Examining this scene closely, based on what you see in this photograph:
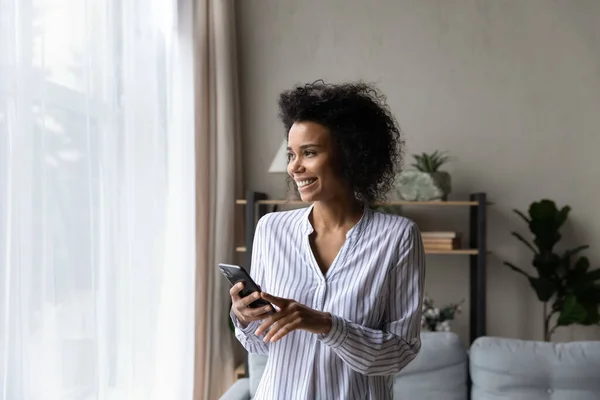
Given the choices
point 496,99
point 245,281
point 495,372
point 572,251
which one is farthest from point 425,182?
point 245,281

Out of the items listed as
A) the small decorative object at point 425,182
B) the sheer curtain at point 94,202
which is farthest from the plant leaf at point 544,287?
the sheer curtain at point 94,202

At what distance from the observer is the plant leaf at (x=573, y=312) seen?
2998 mm

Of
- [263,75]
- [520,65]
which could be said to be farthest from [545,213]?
[263,75]

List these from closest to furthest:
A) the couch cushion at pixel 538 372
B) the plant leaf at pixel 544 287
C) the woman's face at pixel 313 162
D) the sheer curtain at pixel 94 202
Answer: the woman's face at pixel 313 162
the sheer curtain at pixel 94 202
the couch cushion at pixel 538 372
the plant leaf at pixel 544 287

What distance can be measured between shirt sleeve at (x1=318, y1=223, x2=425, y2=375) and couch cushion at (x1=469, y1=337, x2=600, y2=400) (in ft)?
4.22

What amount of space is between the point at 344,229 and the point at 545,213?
210cm

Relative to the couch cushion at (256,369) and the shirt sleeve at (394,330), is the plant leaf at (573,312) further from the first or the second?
the shirt sleeve at (394,330)

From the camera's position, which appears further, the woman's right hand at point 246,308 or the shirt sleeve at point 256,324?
the shirt sleeve at point 256,324

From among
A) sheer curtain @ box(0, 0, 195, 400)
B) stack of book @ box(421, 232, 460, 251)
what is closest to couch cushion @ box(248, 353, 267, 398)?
sheer curtain @ box(0, 0, 195, 400)

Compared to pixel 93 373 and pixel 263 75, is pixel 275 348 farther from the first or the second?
pixel 263 75

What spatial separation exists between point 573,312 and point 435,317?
616mm

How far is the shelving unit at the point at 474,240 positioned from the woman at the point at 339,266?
1659 mm

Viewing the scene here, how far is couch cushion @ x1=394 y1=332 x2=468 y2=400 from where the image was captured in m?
2.41

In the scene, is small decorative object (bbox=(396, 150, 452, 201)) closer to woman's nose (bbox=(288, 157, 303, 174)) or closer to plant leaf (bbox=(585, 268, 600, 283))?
plant leaf (bbox=(585, 268, 600, 283))
